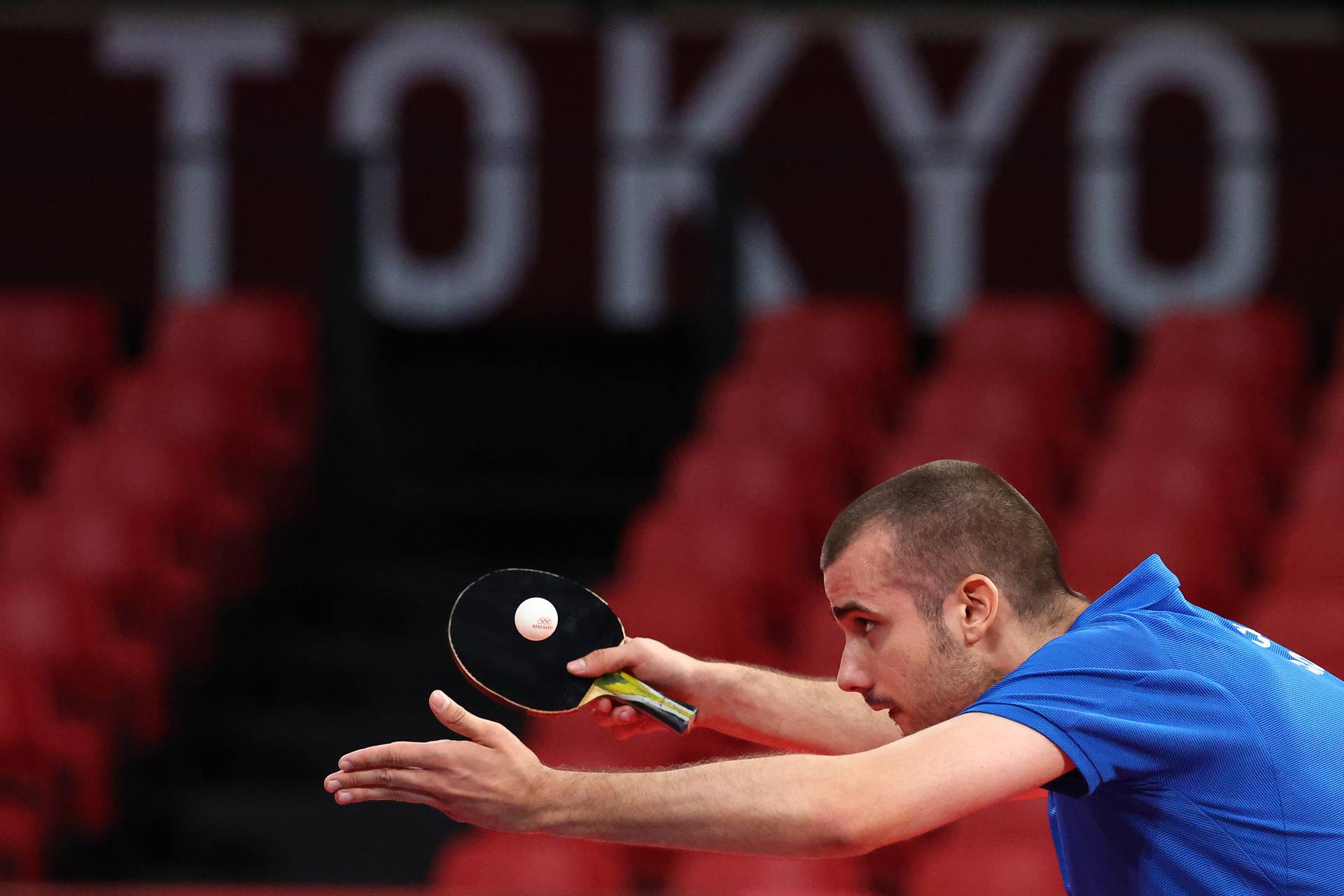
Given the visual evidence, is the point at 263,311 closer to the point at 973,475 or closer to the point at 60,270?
the point at 60,270

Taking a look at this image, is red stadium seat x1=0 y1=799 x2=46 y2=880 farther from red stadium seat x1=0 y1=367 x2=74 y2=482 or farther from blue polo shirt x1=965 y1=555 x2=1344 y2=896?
blue polo shirt x1=965 y1=555 x2=1344 y2=896

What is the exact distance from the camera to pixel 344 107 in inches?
337

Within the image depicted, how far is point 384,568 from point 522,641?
5.04 m

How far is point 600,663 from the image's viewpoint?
2.92 metres

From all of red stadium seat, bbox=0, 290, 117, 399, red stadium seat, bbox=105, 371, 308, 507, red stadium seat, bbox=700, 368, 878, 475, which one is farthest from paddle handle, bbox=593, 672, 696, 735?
red stadium seat, bbox=0, 290, 117, 399

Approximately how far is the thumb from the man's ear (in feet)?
1.90

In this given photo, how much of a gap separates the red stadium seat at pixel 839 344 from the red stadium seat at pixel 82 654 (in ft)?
8.32

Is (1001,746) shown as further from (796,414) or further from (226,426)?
(226,426)

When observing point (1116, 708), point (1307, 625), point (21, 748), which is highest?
point (1307, 625)

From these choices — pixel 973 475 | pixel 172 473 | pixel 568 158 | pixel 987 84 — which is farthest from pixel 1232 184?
pixel 973 475

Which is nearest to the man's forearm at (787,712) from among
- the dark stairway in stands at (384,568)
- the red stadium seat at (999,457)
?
the dark stairway in stands at (384,568)

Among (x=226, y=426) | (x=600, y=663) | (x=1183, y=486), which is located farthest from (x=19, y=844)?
(x=1183, y=486)

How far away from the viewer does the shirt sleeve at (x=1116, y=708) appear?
2.33 meters

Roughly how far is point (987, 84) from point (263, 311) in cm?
298
